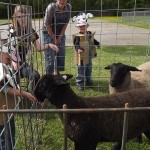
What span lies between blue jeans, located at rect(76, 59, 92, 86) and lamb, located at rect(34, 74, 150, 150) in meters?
2.94

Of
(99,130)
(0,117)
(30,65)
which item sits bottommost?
(99,130)

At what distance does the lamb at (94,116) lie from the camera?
10.5 feet

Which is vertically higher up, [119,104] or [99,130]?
[119,104]

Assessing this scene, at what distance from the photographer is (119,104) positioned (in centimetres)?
340

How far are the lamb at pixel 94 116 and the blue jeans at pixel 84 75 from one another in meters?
2.94

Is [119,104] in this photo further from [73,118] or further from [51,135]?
[51,135]


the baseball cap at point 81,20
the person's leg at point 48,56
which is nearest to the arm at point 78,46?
the baseball cap at point 81,20

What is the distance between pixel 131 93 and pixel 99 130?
1.96 feet

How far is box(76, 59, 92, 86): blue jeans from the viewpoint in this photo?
6561 millimetres

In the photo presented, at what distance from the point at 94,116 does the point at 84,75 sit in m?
3.36

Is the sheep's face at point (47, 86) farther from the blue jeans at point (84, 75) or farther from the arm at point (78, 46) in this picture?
the blue jeans at point (84, 75)

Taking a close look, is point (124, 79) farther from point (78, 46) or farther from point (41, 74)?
point (41, 74)

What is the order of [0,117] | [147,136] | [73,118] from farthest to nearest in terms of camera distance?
[147,136], [73,118], [0,117]

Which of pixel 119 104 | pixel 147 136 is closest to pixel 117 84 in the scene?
pixel 147 136
